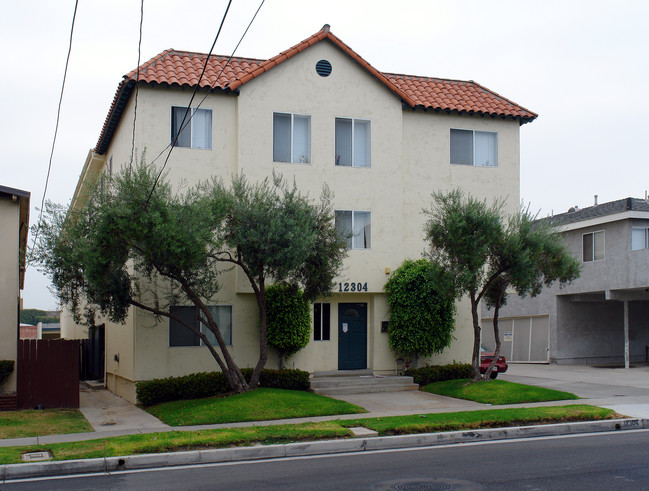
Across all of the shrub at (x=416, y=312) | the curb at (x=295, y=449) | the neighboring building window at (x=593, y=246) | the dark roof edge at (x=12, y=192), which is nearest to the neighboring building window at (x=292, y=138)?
the shrub at (x=416, y=312)

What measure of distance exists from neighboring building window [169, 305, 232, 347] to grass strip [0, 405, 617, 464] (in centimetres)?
620

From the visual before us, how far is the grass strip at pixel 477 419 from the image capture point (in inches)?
507

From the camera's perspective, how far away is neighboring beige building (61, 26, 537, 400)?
18938 mm

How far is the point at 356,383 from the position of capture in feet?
63.2

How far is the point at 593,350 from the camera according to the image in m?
32.2

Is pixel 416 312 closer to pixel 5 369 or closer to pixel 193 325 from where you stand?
pixel 193 325

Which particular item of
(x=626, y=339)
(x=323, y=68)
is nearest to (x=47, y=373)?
(x=323, y=68)

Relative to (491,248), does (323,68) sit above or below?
above

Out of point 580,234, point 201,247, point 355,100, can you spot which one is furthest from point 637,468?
point 580,234

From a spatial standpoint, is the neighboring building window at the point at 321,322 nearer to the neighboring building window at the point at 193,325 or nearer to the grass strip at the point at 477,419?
the neighboring building window at the point at 193,325

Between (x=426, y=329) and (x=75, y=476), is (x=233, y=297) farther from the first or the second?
(x=75, y=476)

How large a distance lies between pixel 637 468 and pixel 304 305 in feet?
35.7

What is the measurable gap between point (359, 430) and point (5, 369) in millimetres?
9328

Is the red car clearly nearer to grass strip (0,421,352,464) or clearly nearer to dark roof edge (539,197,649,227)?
dark roof edge (539,197,649,227)
